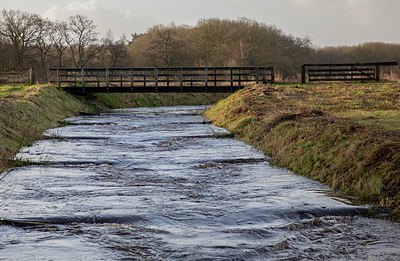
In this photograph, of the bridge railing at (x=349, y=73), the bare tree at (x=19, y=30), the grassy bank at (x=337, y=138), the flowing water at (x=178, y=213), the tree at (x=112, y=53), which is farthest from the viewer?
the tree at (x=112, y=53)

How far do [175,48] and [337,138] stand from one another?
56.6 m

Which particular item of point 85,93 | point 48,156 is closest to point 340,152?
point 48,156

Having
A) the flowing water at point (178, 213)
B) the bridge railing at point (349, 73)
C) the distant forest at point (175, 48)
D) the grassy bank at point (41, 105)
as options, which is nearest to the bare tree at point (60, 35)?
the distant forest at point (175, 48)

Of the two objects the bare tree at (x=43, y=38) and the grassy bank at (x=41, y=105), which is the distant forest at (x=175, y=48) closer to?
the bare tree at (x=43, y=38)

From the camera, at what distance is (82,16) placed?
63844 mm

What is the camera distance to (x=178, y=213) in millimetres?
7801

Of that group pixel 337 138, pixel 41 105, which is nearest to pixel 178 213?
pixel 337 138

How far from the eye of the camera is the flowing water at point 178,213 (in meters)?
6.11

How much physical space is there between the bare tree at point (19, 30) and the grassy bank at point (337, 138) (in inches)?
1571

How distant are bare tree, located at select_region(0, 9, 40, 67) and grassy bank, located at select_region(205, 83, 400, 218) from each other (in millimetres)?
39914

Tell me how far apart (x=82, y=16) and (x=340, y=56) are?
41230 mm

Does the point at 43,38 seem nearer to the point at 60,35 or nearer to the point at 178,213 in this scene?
the point at 60,35

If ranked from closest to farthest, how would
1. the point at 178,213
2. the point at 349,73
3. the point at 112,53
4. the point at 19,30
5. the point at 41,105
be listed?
1. the point at 178,213
2. the point at 41,105
3. the point at 349,73
4. the point at 19,30
5. the point at 112,53

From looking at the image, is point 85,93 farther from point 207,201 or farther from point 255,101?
point 207,201
